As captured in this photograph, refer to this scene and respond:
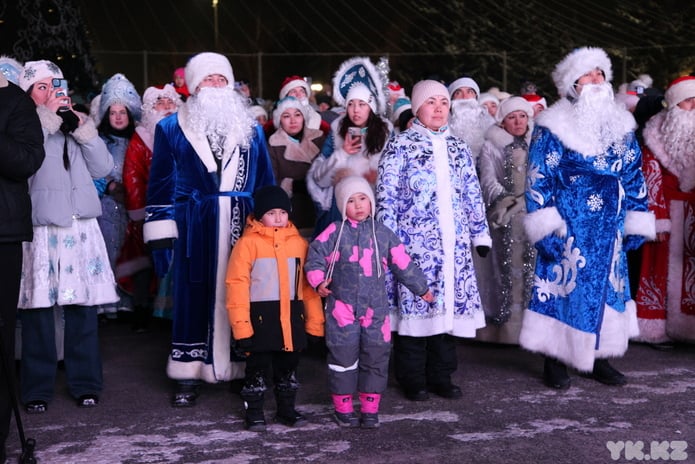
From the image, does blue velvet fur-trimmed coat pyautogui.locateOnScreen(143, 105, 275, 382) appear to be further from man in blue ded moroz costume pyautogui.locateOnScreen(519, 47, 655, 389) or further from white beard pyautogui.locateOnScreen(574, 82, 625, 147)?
white beard pyautogui.locateOnScreen(574, 82, 625, 147)

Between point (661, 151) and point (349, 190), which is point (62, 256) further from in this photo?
point (661, 151)

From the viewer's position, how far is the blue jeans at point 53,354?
5.25 m

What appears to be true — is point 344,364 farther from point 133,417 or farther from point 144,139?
point 144,139

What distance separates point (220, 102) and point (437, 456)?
233 cm

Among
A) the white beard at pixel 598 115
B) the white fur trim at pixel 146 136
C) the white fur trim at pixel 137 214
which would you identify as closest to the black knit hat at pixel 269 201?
the white beard at pixel 598 115

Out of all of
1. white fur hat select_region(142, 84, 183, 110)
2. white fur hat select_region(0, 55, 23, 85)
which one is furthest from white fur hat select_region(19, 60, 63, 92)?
white fur hat select_region(142, 84, 183, 110)

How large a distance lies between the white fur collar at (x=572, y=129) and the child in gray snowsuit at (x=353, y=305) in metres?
1.37

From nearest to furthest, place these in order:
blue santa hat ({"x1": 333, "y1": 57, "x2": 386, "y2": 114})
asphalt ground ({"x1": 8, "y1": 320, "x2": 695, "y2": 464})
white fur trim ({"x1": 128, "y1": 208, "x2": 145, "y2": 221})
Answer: asphalt ground ({"x1": 8, "y1": 320, "x2": 695, "y2": 464}), blue santa hat ({"x1": 333, "y1": 57, "x2": 386, "y2": 114}), white fur trim ({"x1": 128, "y1": 208, "x2": 145, "y2": 221})

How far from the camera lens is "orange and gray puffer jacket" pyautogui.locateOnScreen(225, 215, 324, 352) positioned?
465 centimetres

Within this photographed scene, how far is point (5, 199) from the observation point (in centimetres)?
403

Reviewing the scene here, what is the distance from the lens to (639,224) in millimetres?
5734

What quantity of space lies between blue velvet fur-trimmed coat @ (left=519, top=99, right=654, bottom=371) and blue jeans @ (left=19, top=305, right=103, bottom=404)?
2.54 m

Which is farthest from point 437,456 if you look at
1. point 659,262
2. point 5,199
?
point 659,262

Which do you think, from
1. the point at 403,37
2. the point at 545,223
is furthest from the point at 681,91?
the point at 403,37
